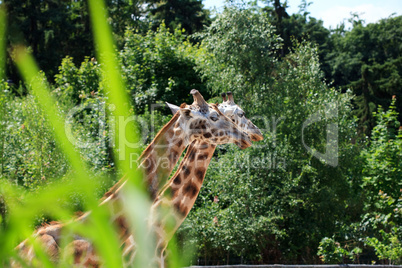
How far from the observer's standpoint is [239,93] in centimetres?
1012

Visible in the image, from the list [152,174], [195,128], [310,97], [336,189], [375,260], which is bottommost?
[375,260]

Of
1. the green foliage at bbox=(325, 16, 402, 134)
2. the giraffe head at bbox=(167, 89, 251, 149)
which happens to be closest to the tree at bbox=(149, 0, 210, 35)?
the green foliage at bbox=(325, 16, 402, 134)

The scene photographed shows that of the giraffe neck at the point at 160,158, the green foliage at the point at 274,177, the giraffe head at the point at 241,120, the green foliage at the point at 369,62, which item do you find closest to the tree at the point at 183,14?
the green foliage at the point at 369,62

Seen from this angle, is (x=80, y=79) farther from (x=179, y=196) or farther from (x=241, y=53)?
(x=179, y=196)

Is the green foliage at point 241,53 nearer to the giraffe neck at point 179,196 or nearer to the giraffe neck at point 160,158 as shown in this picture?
the giraffe neck at point 179,196

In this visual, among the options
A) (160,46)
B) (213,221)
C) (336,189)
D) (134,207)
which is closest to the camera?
(134,207)

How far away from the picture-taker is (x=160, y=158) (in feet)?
13.1

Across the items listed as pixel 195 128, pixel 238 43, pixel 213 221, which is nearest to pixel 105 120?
pixel 213 221

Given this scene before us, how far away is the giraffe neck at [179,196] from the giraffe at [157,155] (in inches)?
6.9

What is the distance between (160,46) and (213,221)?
6.51m

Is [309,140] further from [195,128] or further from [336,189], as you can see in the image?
[195,128]

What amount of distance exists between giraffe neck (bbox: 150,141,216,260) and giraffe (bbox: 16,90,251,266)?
0.17 m

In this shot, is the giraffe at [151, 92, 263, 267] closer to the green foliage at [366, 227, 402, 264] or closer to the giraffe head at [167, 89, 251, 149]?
the giraffe head at [167, 89, 251, 149]

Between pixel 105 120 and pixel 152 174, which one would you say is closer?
pixel 152 174
